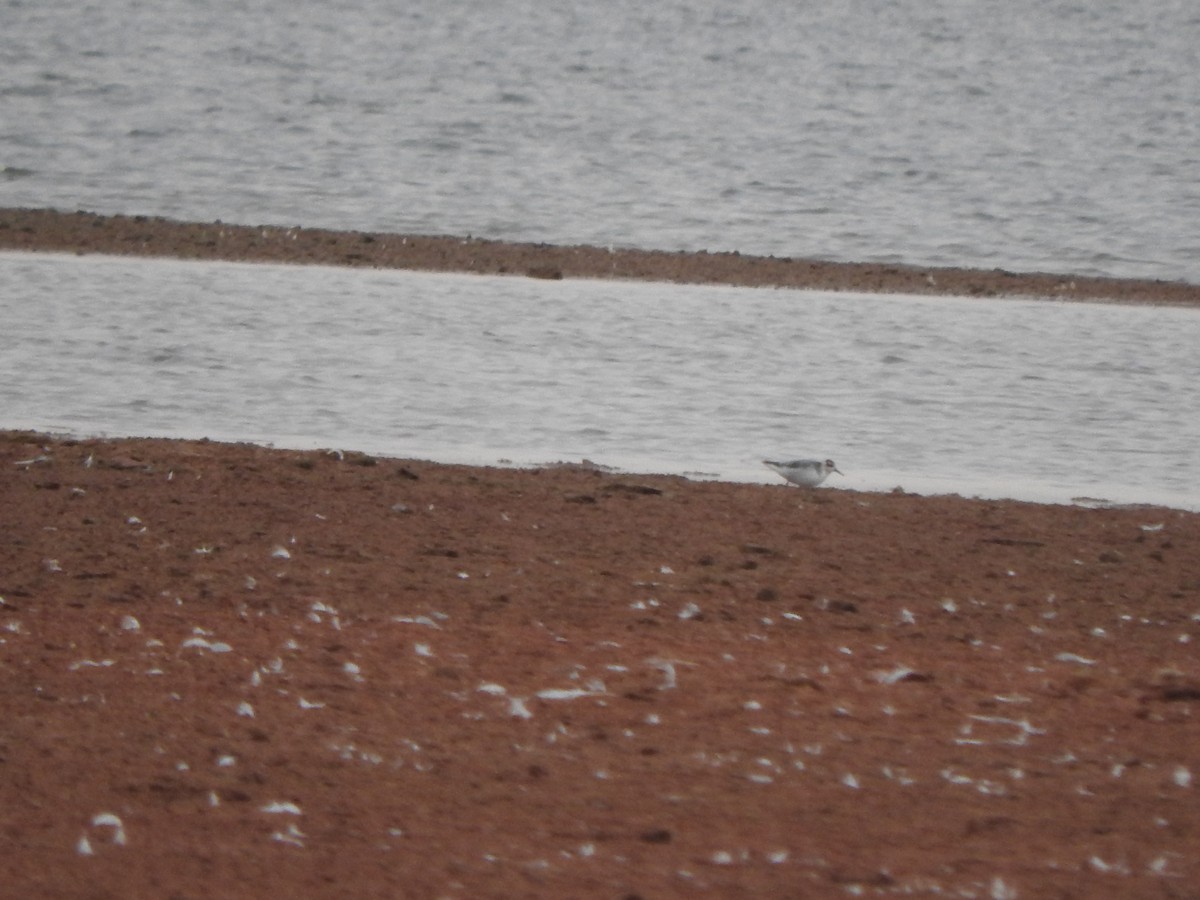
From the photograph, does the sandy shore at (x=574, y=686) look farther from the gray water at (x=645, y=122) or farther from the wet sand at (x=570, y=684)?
the gray water at (x=645, y=122)

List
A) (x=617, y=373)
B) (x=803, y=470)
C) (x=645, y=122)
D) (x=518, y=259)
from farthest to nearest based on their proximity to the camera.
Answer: (x=645, y=122), (x=518, y=259), (x=617, y=373), (x=803, y=470)

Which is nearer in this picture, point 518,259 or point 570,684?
point 570,684

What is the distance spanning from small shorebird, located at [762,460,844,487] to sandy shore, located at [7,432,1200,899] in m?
0.09

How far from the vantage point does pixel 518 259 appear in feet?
45.2

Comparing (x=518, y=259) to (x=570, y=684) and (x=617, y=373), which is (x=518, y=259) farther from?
(x=570, y=684)

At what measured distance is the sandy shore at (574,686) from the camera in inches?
154

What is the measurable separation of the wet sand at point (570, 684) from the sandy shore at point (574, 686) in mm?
14

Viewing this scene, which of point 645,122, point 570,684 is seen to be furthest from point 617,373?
point 645,122

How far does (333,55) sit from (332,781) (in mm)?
15601

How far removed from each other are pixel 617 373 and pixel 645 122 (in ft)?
25.3

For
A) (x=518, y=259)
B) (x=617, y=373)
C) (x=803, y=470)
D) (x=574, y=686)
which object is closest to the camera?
(x=574, y=686)

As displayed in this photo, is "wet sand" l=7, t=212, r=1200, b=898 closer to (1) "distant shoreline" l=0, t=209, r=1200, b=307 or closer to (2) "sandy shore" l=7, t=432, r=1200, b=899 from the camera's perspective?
(2) "sandy shore" l=7, t=432, r=1200, b=899

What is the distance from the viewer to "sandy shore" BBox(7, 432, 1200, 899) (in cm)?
391

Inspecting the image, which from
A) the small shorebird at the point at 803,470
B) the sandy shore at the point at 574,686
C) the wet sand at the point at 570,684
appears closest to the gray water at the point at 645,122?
the small shorebird at the point at 803,470
